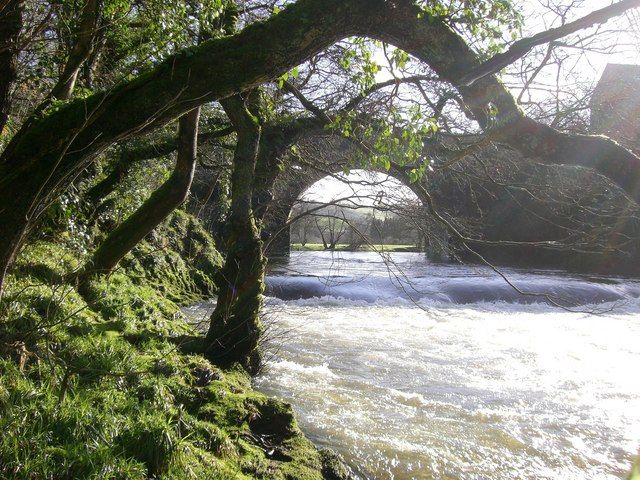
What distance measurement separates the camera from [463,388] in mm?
6332

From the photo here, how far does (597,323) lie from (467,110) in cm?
1058

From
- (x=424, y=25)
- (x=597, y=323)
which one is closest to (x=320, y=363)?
(x=424, y=25)

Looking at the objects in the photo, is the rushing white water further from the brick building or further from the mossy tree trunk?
the brick building

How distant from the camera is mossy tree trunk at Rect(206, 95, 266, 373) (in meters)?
5.76

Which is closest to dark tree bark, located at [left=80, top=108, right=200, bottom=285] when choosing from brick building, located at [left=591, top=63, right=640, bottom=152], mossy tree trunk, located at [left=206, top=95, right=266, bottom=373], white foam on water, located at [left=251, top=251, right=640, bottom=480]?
mossy tree trunk, located at [left=206, top=95, right=266, bottom=373]

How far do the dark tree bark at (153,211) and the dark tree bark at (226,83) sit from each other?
9.31 feet

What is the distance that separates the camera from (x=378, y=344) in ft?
28.2

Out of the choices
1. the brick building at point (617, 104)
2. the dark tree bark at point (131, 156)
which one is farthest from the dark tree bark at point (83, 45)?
the brick building at point (617, 104)

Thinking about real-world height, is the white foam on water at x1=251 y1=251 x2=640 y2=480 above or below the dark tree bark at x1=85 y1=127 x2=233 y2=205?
below

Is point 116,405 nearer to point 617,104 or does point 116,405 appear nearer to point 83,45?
point 83,45

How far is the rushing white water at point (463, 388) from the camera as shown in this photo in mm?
4398

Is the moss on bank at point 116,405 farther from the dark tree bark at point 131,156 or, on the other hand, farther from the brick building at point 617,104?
the brick building at point 617,104

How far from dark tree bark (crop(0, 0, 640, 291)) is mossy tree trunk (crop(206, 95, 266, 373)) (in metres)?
2.80

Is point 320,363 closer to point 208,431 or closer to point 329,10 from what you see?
point 208,431
